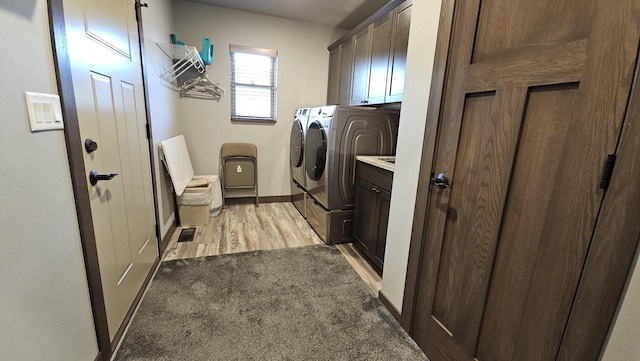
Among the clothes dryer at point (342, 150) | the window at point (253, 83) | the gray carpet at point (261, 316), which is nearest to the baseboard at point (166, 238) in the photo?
the gray carpet at point (261, 316)

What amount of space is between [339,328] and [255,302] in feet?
1.88

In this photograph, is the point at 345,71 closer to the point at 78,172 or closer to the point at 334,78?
the point at 334,78

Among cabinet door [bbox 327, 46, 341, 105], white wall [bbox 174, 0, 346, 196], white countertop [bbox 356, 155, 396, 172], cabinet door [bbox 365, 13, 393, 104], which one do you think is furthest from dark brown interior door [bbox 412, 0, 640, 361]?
white wall [bbox 174, 0, 346, 196]

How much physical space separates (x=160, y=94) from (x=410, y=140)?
7.37ft

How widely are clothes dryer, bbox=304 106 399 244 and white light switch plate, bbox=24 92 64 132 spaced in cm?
176

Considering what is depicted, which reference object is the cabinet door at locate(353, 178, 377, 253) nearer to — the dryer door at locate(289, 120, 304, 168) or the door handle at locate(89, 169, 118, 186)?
the dryer door at locate(289, 120, 304, 168)

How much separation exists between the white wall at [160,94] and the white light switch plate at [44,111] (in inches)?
47.0

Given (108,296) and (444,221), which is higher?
(444,221)

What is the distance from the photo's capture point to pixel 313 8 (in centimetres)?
303

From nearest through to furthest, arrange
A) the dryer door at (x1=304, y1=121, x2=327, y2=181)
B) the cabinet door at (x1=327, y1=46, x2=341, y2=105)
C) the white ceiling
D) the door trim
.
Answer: the door trim
the dryer door at (x1=304, y1=121, x2=327, y2=181)
the white ceiling
the cabinet door at (x1=327, y1=46, x2=341, y2=105)

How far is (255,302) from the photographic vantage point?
1737 millimetres

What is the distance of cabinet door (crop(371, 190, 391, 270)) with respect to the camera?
2014 mm

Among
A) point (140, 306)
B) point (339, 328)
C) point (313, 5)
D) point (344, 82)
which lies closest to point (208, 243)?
point (140, 306)

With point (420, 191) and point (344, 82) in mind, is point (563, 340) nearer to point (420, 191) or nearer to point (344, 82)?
point (420, 191)
